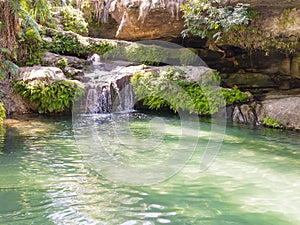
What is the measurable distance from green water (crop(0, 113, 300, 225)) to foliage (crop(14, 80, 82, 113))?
3456 millimetres

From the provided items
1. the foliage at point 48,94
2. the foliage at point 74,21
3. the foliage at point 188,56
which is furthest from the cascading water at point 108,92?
the foliage at point 74,21

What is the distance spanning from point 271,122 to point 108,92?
5985 mm

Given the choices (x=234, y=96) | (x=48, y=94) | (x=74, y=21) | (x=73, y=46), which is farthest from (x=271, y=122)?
(x=74, y=21)

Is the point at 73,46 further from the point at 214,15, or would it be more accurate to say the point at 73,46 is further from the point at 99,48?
the point at 214,15

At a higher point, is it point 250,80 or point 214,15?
point 214,15

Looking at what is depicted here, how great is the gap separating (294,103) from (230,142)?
3.97 m

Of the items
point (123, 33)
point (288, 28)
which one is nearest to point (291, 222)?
point (288, 28)

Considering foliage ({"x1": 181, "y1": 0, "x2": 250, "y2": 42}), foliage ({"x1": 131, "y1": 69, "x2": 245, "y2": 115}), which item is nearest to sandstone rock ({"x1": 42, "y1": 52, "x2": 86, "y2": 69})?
foliage ({"x1": 131, "y1": 69, "x2": 245, "y2": 115})

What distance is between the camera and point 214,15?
32.4ft

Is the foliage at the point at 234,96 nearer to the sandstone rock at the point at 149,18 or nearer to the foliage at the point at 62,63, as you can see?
the sandstone rock at the point at 149,18

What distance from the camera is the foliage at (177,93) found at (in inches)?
452

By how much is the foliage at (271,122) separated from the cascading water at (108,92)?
5327 mm

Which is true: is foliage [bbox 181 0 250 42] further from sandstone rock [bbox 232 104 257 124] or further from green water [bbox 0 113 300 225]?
green water [bbox 0 113 300 225]

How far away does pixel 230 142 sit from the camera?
7.14m
